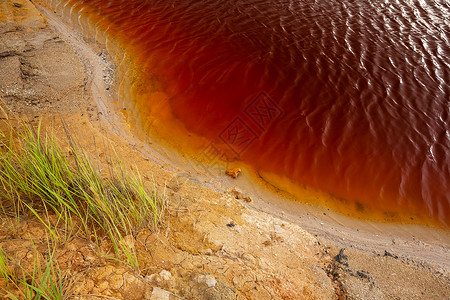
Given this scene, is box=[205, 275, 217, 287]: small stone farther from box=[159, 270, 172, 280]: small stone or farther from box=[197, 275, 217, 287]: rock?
box=[159, 270, 172, 280]: small stone

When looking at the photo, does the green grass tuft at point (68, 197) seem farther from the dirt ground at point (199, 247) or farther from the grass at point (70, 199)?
the dirt ground at point (199, 247)

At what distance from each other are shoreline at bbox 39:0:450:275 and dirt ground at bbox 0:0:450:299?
0.06ft

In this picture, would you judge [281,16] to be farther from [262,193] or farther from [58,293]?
[58,293]

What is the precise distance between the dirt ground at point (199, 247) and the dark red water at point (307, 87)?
0.66 m

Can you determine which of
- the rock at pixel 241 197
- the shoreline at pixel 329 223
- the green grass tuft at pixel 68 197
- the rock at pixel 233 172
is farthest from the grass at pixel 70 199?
the rock at pixel 233 172

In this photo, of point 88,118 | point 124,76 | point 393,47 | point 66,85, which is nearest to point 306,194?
point 88,118

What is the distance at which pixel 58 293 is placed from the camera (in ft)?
6.19

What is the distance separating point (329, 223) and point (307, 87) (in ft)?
9.84

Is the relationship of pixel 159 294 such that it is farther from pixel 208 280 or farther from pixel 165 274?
pixel 208 280

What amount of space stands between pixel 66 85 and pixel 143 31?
264 cm

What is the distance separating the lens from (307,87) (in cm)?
557

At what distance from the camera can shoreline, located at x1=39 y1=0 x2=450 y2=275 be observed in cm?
334

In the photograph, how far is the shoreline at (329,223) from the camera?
3342 mm

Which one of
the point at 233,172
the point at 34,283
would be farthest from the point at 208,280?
the point at 233,172
